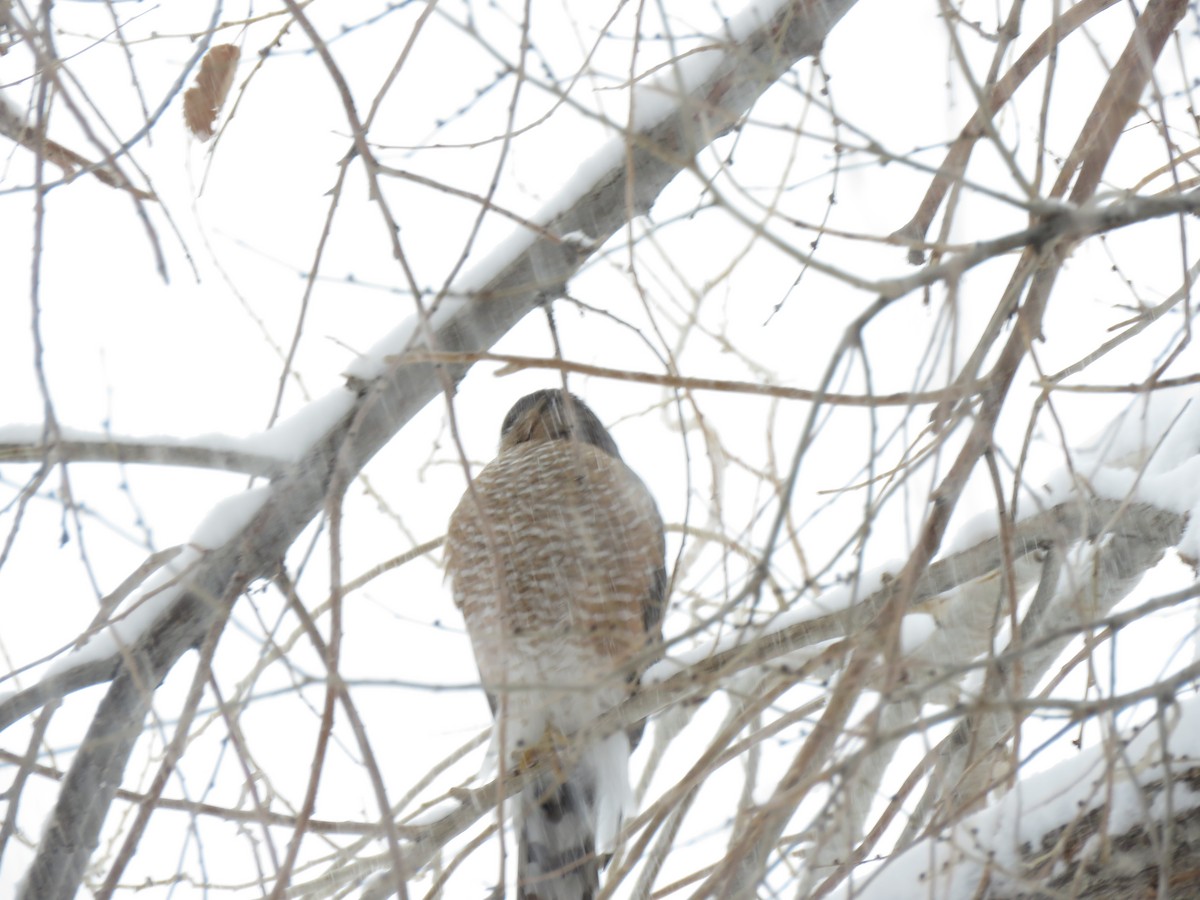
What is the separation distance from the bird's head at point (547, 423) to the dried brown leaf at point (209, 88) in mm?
1943

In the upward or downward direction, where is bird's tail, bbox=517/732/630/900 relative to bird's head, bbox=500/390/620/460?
downward

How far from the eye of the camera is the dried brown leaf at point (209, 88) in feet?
9.68

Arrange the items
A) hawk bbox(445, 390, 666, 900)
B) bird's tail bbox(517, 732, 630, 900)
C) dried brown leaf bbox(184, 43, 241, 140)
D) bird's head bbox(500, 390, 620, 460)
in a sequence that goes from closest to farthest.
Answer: dried brown leaf bbox(184, 43, 241, 140), hawk bbox(445, 390, 666, 900), bird's tail bbox(517, 732, 630, 900), bird's head bbox(500, 390, 620, 460)

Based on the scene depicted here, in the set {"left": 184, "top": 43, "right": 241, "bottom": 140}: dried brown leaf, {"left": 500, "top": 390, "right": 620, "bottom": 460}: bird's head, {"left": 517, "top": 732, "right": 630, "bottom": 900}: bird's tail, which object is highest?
{"left": 500, "top": 390, "right": 620, "bottom": 460}: bird's head

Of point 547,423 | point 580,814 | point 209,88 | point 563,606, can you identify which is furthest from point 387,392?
point 580,814

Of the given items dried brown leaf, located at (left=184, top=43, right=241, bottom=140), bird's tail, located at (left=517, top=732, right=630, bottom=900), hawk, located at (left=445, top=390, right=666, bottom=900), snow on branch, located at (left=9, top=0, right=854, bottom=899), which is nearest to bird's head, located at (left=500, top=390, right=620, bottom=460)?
hawk, located at (left=445, top=390, right=666, bottom=900)

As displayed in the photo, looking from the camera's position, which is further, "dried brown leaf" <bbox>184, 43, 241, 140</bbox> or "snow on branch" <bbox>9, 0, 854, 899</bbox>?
"dried brown leaf" <bbox>184, 43, 241, 140</bbox>

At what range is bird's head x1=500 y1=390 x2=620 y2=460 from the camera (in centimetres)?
466

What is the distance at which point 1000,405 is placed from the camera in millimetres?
2174

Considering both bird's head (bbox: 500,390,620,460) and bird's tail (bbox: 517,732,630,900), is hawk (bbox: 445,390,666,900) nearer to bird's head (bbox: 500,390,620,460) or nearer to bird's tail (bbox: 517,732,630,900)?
bird's tail (bbox: 517,732,630,900)

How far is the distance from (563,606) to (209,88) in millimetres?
2019

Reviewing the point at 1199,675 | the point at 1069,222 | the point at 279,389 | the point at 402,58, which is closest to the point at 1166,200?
the point at 1069,222

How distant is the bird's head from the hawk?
0.87ft

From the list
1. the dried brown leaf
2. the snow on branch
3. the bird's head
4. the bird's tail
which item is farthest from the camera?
the bird's head
